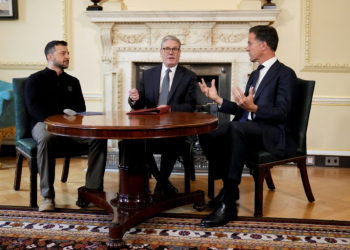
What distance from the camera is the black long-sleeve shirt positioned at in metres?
2.51

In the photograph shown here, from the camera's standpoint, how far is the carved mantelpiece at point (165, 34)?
371 cm

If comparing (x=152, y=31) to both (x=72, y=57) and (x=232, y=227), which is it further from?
(x=232, y=227)

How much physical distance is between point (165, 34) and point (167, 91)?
1.21 meters

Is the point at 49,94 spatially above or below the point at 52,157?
above

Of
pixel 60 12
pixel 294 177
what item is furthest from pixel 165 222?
pixel 60 12

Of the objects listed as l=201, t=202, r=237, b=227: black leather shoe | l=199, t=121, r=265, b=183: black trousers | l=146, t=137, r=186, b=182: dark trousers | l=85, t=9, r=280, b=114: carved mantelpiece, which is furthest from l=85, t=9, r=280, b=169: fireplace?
l=201, t=202, r=237, b=227: black leather shoe

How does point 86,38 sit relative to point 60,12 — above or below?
below

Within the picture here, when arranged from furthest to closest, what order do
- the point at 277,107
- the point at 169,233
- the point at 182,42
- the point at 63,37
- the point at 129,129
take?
the point at 63,37
the point at 182,42
the point at 277,107
the point at 169,233
the point at 129,129

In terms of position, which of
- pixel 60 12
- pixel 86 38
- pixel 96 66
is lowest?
pixel 96 66

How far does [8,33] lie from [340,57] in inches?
145

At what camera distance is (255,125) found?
7.29 feet

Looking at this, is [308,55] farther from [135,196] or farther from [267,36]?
[135,196]

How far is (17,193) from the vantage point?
2750mm

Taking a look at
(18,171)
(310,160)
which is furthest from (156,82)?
(310,160)
